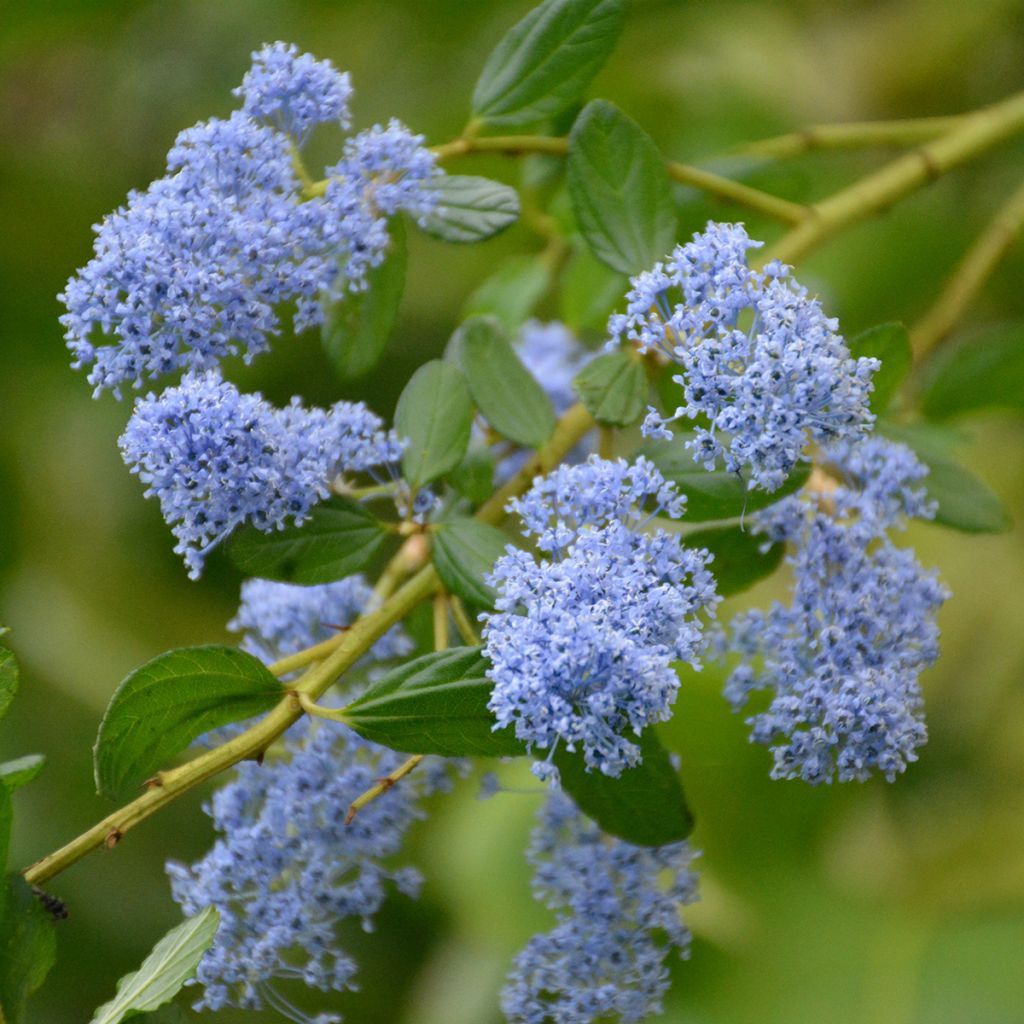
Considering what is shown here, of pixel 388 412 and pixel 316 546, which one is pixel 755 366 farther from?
pixel 388 412

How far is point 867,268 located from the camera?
152 cm

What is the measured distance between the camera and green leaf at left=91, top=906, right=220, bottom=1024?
0.55 meters

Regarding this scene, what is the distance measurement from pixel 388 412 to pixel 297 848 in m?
1.10

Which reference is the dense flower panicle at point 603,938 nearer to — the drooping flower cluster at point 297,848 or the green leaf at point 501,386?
the drooping flower cluster at point 297,848

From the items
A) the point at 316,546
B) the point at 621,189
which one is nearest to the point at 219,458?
the point at 316,546

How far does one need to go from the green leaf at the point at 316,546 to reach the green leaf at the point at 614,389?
134mm

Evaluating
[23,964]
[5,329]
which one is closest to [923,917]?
[23,964]

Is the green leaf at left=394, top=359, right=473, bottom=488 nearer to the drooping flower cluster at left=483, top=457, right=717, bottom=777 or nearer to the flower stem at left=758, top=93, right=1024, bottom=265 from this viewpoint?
the drooping flower cluster at left=483, top=457, right=717, bottom=777

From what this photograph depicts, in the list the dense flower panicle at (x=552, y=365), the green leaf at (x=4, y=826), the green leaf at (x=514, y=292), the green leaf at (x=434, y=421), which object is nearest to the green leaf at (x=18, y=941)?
the green leaf at (x=4, y=826)

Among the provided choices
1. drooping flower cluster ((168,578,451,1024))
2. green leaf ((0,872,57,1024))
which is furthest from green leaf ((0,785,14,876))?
drooping flower cluster ((168,578,451,1024))

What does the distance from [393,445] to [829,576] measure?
0.25 m

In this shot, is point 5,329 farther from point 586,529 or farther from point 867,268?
point 586,529

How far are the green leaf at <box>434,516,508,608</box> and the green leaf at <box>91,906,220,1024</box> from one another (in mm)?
199

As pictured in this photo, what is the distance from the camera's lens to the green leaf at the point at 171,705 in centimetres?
60
